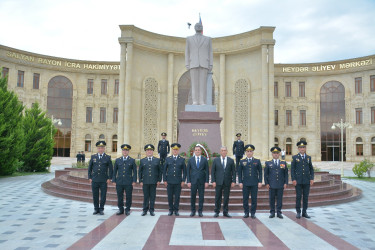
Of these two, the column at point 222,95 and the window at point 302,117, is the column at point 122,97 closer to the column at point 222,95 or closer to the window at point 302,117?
the column at point 222,95

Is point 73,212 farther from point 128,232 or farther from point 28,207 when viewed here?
point 128,232

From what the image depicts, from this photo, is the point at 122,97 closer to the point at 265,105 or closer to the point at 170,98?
the point at 170,98

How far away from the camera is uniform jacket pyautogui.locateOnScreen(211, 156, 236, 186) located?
6895mm

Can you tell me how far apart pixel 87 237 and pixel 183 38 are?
1025 inches

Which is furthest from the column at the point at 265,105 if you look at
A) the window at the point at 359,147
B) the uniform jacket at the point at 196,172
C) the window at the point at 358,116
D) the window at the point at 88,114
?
the uniform jacket at the point at 196,172

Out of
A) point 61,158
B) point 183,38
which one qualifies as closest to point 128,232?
point 183,38

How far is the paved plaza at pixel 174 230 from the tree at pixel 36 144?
11.7 meters

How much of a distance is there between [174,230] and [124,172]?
2035 millimetres

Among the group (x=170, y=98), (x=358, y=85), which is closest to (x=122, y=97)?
(x=170, y=98)

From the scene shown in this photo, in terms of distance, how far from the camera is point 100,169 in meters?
7.16

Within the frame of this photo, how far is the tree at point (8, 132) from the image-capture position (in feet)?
48.7

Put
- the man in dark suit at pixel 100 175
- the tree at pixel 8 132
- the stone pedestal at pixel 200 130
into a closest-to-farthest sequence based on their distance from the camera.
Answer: the man in dark suit at pixel 100 175 → the stone pedestal at pixel 200 130 → the tree at pixel 8 132

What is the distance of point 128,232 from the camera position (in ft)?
18.1

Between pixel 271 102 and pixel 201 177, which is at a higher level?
pixel 271 102
